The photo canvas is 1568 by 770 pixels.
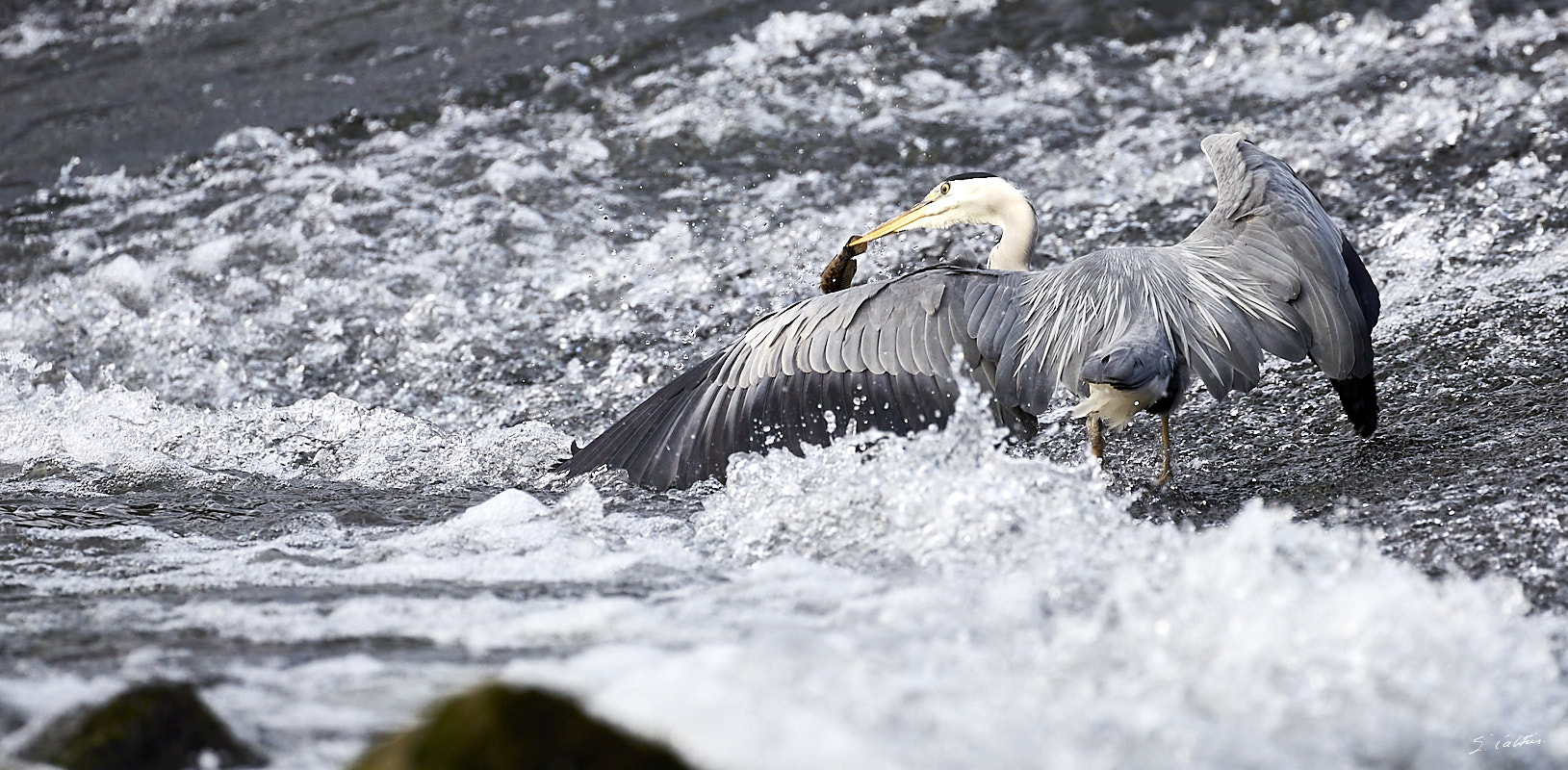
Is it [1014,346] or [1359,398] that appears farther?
[1359,398]

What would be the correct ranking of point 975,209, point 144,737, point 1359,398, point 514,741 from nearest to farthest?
point 514,741 < point 144,737 < point 1359,398 < point 975,209

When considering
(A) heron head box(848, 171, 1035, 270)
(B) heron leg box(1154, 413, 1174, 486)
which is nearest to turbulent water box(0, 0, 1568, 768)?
(B) heron leg box(1154, 413, 1174, 486)

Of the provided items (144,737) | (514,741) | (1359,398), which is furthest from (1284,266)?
(144,737)

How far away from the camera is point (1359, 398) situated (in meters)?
4.56

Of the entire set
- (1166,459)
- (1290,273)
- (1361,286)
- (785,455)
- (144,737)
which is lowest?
(1166,459)

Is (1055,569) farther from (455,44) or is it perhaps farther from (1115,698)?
(455,44)

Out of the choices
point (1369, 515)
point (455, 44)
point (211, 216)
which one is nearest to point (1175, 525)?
point (1369, 515)

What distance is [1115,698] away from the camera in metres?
2.61

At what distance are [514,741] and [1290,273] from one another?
10.6ft

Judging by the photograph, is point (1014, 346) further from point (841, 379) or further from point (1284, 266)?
point (1284, 266)

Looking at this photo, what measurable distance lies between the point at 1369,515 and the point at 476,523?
2.46 meters

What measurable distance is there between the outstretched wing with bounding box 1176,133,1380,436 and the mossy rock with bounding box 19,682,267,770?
311 centimetres

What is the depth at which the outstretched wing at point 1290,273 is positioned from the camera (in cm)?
436

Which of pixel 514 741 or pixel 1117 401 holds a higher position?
pixel 514 741
